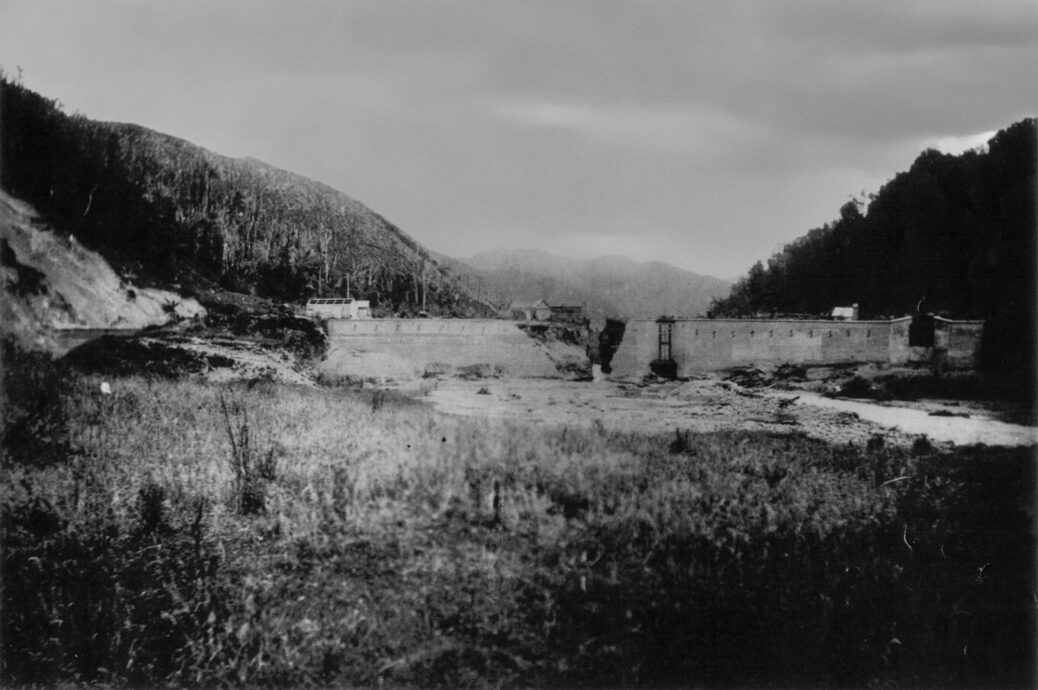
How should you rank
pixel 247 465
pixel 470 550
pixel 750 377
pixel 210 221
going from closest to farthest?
pixel 470 550 < pixel 247 465 < pixel 750 377 < pixel 210 221

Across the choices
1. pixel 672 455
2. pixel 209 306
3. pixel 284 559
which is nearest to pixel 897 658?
pixel 672 455

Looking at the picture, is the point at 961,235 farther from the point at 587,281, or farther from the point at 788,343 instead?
the point at 587,281

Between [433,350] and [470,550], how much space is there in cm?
146

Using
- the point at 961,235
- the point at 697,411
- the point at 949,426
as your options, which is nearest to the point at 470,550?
the point at 697,411

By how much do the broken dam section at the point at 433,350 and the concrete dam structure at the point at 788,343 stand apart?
0.70 metres

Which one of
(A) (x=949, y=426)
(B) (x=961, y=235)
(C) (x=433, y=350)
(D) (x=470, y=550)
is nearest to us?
(D) (x=470, y=550)

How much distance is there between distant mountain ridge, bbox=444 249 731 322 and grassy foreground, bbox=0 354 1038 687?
1554 mm

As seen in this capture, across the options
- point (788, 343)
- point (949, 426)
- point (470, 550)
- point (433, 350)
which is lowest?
point (470, 550)

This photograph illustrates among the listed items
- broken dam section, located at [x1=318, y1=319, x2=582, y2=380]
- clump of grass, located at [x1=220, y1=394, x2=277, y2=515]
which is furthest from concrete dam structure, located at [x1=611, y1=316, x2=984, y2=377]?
clump of grass, located at [x1=220, y1=394, x2=277, y2=515]

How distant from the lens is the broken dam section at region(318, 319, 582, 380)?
151 inches

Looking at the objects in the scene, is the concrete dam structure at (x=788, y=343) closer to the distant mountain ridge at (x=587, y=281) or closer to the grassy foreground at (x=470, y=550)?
the distant mountain ridge at (x=587, y=281)

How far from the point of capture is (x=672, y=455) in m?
3.48

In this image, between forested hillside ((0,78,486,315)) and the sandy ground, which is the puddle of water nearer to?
the sandy ground

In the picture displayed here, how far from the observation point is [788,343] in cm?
438
